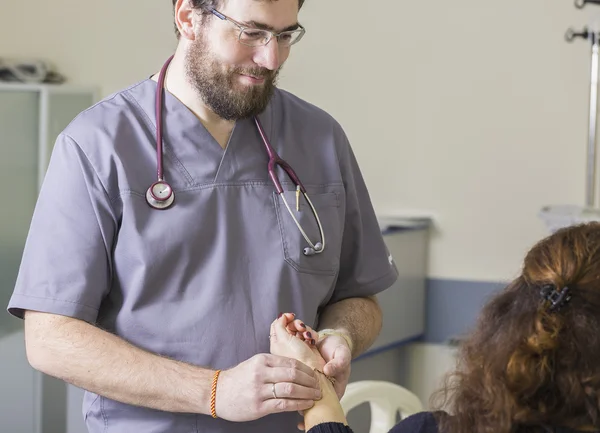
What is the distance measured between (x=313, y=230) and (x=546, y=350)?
552 millimetres

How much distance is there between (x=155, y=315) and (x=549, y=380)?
608 millimetres

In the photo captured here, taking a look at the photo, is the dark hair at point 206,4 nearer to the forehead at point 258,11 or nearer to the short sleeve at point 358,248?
the forehead at point 258,11

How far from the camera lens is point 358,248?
1.67 metres

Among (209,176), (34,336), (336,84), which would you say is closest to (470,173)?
(336,84)

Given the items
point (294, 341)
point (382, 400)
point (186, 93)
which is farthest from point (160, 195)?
point (382, 400)

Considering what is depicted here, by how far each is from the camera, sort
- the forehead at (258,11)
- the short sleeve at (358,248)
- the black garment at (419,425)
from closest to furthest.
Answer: the black garment at (419,425) → the forehead at (258,11) → the short sleeve at (358,248)

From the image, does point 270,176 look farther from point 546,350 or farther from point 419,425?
point 546,350

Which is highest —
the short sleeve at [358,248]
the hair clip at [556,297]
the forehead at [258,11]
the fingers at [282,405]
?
the forehead at [258,11]

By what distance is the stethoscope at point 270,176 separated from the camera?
1.41 m

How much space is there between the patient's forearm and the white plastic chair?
709mm

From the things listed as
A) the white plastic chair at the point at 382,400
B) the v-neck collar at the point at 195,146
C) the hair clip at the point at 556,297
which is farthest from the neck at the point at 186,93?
the white plastic chair at the point at 382,400

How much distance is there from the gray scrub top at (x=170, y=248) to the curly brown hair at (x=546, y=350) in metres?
0.44

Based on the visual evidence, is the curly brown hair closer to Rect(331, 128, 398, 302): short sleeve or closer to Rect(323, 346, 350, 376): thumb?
Rect(323, 346, 350, 376): thumb

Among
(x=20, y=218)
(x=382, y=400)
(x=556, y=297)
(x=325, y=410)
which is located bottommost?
(x=382, y=400)
